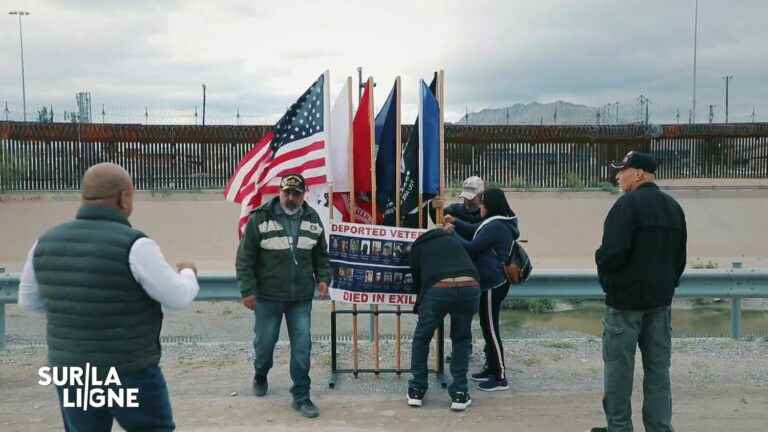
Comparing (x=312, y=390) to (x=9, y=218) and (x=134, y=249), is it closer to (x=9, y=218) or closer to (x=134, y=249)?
(x=134, y=249)

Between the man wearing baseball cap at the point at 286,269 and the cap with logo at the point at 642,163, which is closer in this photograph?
the cap with logo at the point at 642,163

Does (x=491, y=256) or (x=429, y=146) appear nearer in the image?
(x=491, y=256)

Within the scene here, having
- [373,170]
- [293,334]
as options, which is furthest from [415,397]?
[373,170]

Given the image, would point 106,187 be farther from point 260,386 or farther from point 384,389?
point 384,389

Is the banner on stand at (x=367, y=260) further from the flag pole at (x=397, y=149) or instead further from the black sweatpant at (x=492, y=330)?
the black sweatpant at (x=492, y=330)

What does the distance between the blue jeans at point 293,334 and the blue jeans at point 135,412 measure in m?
2.49

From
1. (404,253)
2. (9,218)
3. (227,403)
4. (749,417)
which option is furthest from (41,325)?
(9,218)

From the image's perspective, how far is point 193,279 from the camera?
4.14 metres

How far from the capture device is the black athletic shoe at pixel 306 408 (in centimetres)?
653

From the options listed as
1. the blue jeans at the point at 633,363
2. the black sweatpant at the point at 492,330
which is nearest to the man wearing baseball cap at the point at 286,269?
the black sweatpant at the point at 492,330

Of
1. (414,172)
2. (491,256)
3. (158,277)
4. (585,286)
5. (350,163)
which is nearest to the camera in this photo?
(158,277)

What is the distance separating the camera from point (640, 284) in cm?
552

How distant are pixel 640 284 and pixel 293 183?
2.77 metres

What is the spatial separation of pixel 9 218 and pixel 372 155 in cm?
1724
